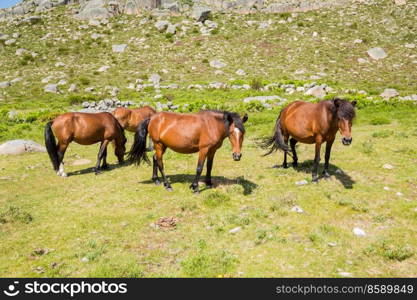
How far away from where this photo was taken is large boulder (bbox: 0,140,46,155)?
53.8 feet

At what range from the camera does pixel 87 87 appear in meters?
34.7

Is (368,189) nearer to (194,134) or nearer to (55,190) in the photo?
(194,134)

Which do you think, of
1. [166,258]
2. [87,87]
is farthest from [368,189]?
[87,87]

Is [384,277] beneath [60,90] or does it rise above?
above

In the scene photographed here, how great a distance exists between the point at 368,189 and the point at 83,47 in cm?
4456

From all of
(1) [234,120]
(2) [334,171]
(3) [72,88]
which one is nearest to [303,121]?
(2) [334,171]

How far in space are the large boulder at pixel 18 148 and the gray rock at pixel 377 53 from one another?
38.1 meters

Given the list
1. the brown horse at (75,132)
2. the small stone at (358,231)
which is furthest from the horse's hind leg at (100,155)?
the small stone at (358,231)

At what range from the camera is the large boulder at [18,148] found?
646 inches

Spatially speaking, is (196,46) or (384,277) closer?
(384,277)

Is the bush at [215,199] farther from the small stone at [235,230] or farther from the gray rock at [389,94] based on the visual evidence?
the gray rock at [389,94]

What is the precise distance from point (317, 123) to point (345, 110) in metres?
1.15

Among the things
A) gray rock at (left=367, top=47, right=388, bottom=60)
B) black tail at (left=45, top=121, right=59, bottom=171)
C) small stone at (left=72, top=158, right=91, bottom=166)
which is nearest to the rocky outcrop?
gray rock at (left=367, top=47, right=388, bottom=60)

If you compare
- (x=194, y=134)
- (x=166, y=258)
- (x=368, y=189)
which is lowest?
(x=368, y=189)
